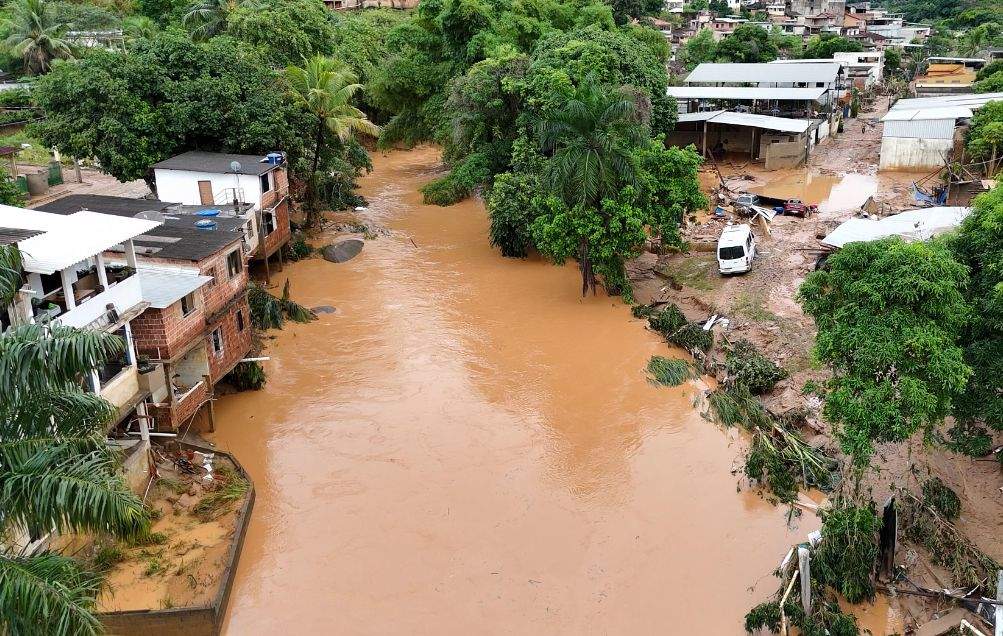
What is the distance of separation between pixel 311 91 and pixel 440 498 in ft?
67.7

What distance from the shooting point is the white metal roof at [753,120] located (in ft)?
138

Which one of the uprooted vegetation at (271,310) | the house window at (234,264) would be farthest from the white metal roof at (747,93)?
the house window at (234,264)

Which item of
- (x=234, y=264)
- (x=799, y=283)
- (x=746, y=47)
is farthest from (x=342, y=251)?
(x=746, y=47)

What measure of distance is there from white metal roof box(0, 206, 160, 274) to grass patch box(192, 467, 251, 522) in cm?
552

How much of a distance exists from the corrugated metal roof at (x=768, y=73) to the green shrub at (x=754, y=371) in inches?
1227

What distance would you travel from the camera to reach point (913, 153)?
4000cm

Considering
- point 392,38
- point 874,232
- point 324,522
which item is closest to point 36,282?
point 324,522

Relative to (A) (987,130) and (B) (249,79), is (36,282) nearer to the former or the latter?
(B) (249,79)

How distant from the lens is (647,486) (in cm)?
1773

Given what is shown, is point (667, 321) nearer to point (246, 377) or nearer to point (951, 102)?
point (246, 377)

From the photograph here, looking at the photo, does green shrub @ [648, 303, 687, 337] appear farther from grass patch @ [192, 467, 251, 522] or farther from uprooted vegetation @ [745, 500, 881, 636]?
grass patch @ [192, 467, 251, 522]

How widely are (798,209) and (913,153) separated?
1106 centimetres

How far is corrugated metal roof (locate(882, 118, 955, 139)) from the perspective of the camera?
3838 centimetres

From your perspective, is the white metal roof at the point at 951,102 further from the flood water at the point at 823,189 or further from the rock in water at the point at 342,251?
the rock in water at the point at 342,251
